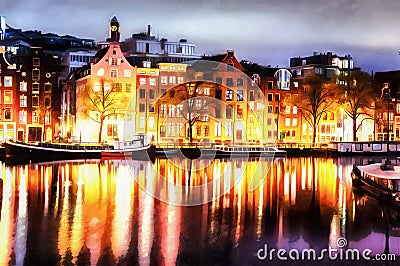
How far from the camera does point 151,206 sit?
24.5m

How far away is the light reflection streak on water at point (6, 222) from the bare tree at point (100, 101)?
→ 2250 centimetres

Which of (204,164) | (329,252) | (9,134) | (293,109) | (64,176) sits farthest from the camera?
(293,109)

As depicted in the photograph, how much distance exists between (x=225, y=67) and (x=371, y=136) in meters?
20.0

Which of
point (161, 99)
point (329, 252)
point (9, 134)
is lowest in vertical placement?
point (329, 252)

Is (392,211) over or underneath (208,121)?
underneath

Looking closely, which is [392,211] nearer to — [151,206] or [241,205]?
[241,205]

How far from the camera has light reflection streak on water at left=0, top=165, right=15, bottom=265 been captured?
53.5ft

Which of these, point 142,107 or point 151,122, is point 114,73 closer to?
point 142,107

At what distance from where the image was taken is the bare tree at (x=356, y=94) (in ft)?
204

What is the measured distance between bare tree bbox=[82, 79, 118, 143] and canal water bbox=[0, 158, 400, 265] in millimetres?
17017

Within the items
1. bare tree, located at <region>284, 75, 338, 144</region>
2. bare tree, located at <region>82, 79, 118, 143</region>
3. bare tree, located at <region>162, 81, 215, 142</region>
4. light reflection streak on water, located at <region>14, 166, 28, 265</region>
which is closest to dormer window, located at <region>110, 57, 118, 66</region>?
bare tree, located at <region>82, 79, 118, 143</region>

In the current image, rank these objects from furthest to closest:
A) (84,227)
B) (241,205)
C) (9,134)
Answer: (9,134) → (241,205) → (84,227)

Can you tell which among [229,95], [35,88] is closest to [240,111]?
[229,95]

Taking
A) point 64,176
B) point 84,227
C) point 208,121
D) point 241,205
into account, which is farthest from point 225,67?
point 84,227
